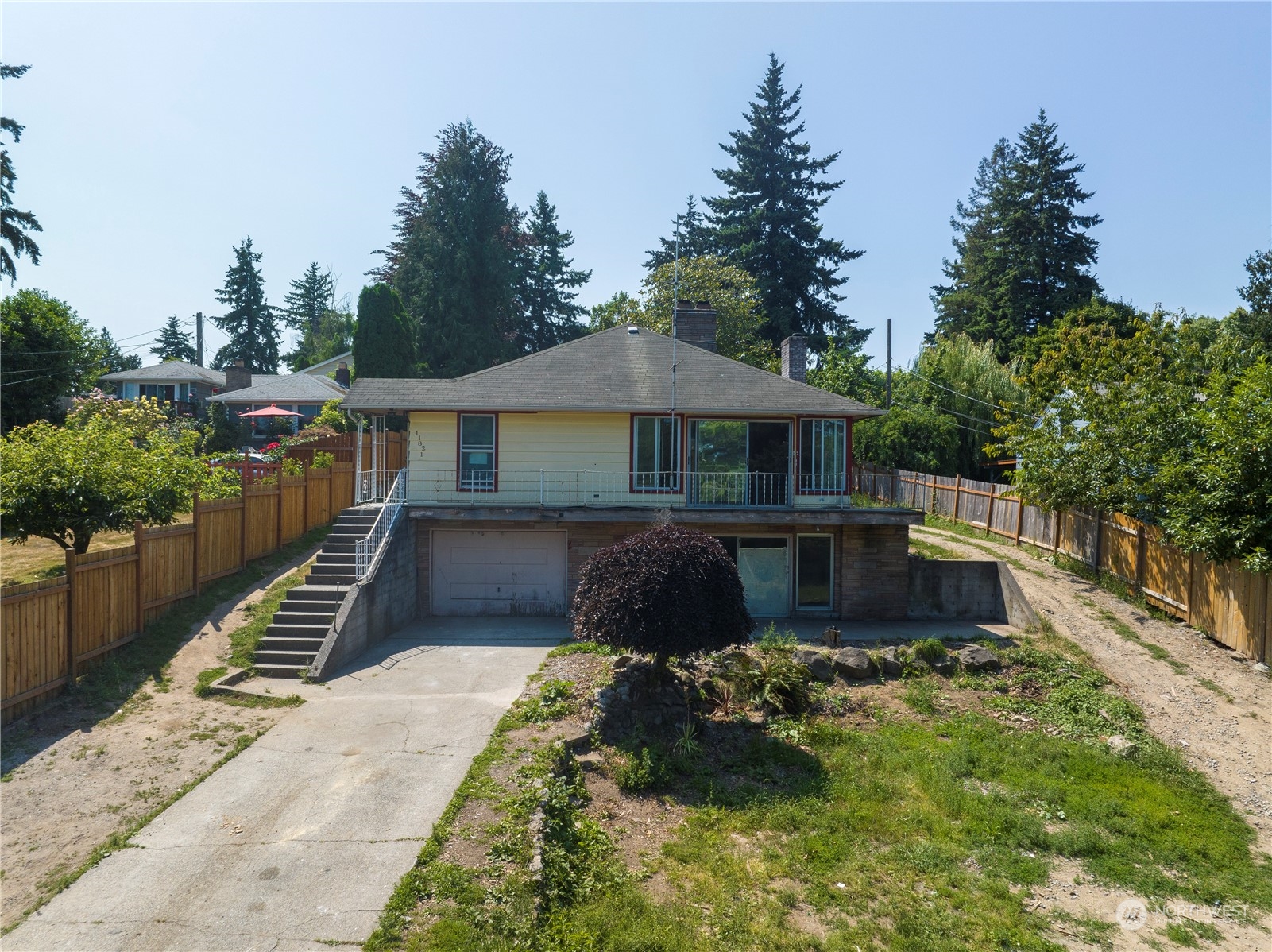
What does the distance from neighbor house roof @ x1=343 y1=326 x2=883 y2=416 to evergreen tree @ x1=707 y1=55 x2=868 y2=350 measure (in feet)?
80.2

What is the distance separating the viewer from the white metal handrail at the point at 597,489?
19.0 m

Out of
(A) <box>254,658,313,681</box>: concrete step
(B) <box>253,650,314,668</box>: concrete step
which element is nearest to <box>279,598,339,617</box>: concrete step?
(B) <box>253,650,314,668</box>: concrete step

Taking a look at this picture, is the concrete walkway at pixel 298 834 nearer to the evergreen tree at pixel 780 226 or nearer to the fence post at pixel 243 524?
the fence post at pixel 243 524

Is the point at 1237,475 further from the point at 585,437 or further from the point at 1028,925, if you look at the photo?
the point at 585,437

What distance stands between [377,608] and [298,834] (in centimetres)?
815

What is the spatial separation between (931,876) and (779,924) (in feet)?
6.67

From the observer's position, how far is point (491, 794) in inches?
346

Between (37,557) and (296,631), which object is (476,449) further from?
(37,557)

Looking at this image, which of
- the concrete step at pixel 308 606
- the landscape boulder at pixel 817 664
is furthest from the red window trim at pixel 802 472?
the concrete step at pixel 308 606

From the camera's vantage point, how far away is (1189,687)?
13.9 metres

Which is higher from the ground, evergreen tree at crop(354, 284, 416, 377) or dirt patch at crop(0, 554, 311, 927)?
evergreen tree at crop(354, 284, 416, 377)

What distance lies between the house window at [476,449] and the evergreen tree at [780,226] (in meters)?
27.8

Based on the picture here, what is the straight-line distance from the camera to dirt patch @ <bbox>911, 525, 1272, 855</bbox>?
1113 centimetres

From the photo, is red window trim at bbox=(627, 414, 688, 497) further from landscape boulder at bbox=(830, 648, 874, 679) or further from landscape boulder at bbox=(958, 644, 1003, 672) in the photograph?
landscape boulder at bbox=(958, 644, 1003, 672)
